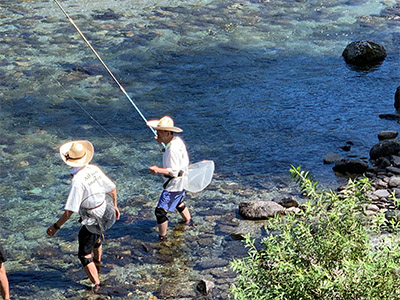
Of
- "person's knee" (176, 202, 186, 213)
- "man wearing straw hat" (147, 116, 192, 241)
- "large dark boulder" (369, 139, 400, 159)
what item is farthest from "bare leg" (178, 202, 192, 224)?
"large dark boulder" (369, 139, 400, 159)

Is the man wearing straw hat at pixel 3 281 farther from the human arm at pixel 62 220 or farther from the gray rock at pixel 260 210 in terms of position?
the gray rock at pixel 260 210

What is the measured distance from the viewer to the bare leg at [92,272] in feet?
21.4

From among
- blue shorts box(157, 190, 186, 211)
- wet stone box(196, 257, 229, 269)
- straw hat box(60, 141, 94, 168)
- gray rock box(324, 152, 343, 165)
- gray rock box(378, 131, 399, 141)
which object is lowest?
wet stone box(196, 257, 229, 269)

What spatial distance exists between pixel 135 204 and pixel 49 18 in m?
9.77

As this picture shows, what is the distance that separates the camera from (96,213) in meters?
6.37

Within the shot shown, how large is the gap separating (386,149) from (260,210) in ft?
8.40

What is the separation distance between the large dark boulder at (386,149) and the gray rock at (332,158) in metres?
0.51

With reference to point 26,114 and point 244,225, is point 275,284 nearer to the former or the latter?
point 244,225

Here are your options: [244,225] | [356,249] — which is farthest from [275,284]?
[244,225]

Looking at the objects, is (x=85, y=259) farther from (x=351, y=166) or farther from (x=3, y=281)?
(x=351, y=166)

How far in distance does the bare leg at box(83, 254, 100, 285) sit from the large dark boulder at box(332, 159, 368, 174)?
4.08 metres

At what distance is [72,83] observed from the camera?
42.3 feet

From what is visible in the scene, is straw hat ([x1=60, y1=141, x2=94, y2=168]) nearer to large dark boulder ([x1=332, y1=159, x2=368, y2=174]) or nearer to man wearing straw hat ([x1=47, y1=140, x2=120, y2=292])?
man wearing straw hat ([x1=47, y1=140, x2=120, y2=292])

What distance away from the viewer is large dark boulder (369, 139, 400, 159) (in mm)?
9438
